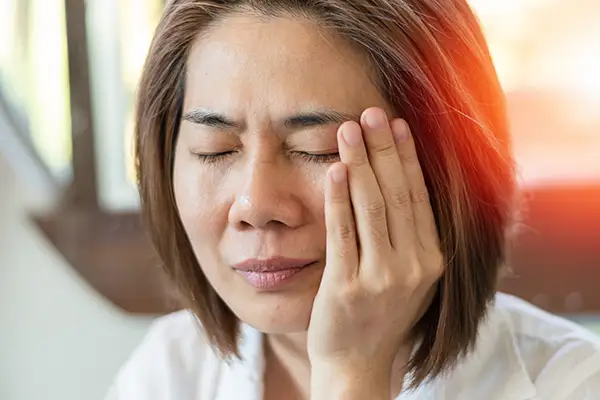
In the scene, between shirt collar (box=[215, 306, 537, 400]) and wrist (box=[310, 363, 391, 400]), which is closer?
wrist (box=[310, 363, 391, 400])

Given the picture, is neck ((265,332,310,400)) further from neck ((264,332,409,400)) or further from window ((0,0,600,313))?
window ((0,0,600,313))

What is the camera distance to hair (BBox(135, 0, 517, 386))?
821 millimetres

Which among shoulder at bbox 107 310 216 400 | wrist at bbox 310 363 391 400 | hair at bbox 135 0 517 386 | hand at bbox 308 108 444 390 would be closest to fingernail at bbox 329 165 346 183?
hand at bbox 308 108 444 390

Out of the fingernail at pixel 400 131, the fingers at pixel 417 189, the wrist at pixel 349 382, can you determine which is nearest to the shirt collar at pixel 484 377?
the wrist at pixel 349 382

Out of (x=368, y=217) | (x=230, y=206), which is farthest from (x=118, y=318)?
(x=368, y=217)

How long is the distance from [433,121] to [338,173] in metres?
0.14

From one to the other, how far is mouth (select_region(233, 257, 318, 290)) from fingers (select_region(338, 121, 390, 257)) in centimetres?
8

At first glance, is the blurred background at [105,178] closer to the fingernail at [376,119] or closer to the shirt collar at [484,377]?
the shirt collar at [484,377]

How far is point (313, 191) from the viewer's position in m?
0.84

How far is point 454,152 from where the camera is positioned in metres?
0.87

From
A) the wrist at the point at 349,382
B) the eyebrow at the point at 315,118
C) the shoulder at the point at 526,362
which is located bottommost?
the shoulder at the point at 526,362

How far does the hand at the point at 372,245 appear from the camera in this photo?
0.81m

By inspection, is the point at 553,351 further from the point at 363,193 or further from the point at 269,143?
the point at 269,143

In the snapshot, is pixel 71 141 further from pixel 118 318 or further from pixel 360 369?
pixel 360 369
